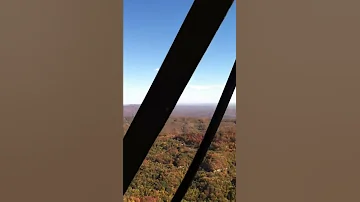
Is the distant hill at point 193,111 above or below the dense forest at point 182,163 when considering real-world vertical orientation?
above

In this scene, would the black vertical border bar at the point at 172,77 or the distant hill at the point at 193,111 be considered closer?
the black vertical border bar at the point at 172,77

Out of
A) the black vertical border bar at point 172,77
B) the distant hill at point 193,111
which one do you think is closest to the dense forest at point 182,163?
the distant hill at point 193,111

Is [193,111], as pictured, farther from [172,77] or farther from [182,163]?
[172,77]

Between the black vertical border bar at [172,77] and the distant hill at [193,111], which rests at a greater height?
the distant hill at [193,111]

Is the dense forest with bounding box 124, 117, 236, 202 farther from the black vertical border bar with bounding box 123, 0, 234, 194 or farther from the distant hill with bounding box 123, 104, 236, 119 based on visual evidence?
the black vertical border bar with bounding box 123, 0, 234, 194

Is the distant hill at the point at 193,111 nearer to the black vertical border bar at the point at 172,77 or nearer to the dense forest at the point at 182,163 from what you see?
the dense forest at the point at 182,163
